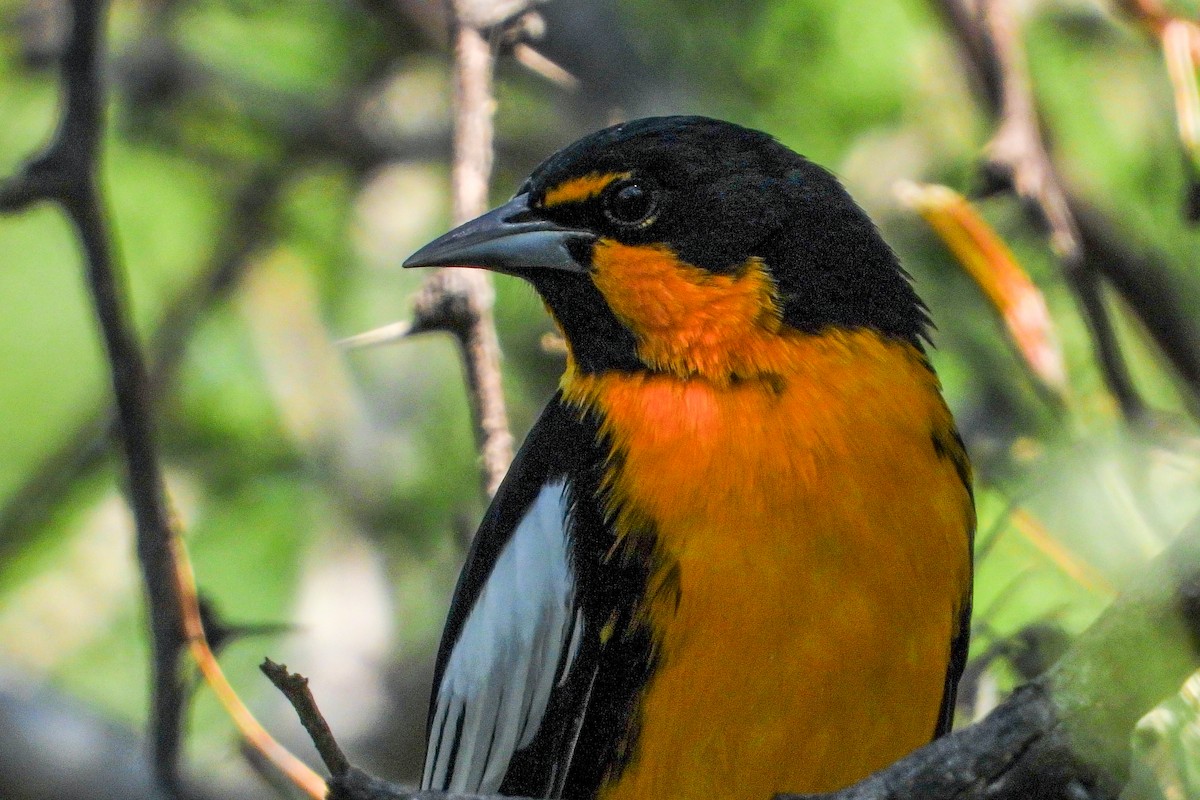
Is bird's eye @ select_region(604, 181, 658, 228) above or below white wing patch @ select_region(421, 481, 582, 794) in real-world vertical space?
above

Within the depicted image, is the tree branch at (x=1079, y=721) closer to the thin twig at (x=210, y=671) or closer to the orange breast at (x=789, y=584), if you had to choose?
the orange breast at (x=789, y=584)

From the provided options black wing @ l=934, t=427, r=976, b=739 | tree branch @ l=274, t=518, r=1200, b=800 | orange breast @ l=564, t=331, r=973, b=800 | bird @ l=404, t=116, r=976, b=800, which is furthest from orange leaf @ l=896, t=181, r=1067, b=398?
tree branch @ l=274, t=518, r=1200, b=800

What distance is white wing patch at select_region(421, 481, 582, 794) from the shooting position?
289 cm

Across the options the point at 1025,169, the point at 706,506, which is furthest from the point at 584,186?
the point at 1025,169

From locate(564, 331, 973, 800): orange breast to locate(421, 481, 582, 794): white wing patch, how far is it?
22 centimetres

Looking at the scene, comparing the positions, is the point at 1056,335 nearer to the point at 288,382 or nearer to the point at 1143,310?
the point at 1143,310

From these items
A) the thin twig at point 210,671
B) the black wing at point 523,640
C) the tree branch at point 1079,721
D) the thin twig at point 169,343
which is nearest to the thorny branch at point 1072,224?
the black wing at point 523,640

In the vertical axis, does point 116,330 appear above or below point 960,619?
above

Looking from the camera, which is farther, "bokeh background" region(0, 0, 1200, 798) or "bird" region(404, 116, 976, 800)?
"bokeh background" region(0, 0, 1200, 798)

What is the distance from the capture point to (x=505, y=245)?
3088mm

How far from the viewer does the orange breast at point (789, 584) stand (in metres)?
2.64

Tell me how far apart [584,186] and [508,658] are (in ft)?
3.30

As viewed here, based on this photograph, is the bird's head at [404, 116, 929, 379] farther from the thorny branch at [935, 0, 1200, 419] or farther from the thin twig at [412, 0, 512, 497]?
the thorny branch at [935, 0, 1200, 419]

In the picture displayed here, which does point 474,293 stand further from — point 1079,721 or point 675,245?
point 1079,721
